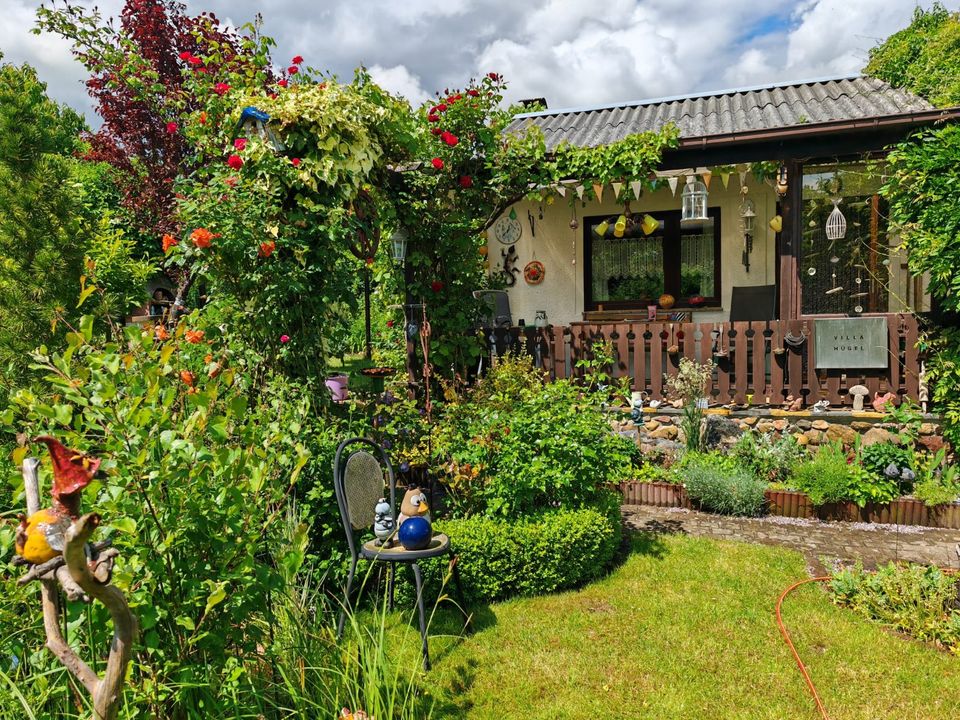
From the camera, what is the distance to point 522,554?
374cm

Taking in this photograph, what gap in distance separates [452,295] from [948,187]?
4.39 metres

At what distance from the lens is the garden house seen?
6129mm

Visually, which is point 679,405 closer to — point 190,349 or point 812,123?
point 812,123

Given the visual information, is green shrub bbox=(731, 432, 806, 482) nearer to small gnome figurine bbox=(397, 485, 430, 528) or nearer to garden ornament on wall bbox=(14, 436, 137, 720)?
small gnome figurine bbox=(397, 485, 430, 528)

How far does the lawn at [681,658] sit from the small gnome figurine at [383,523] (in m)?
0.55

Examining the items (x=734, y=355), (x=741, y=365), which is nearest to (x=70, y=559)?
(x=741, y=365)

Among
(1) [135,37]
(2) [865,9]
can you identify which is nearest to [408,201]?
(1) [135,37]

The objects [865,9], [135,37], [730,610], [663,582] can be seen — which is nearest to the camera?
[730,610]

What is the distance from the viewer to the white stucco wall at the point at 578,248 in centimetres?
880

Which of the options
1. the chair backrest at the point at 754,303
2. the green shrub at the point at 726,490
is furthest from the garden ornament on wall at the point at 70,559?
the chair backrest at the point at 754,303

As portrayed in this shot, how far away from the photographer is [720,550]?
14.3 ft

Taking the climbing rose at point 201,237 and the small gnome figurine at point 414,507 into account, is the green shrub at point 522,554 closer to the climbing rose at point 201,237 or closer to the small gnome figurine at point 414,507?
the small gnome figurine at point 414,507

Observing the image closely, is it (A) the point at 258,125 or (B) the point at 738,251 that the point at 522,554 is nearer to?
(A) the point at 258,125

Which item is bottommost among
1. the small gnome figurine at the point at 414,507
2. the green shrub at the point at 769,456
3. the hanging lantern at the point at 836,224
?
the green shrub at the point at 769,456
